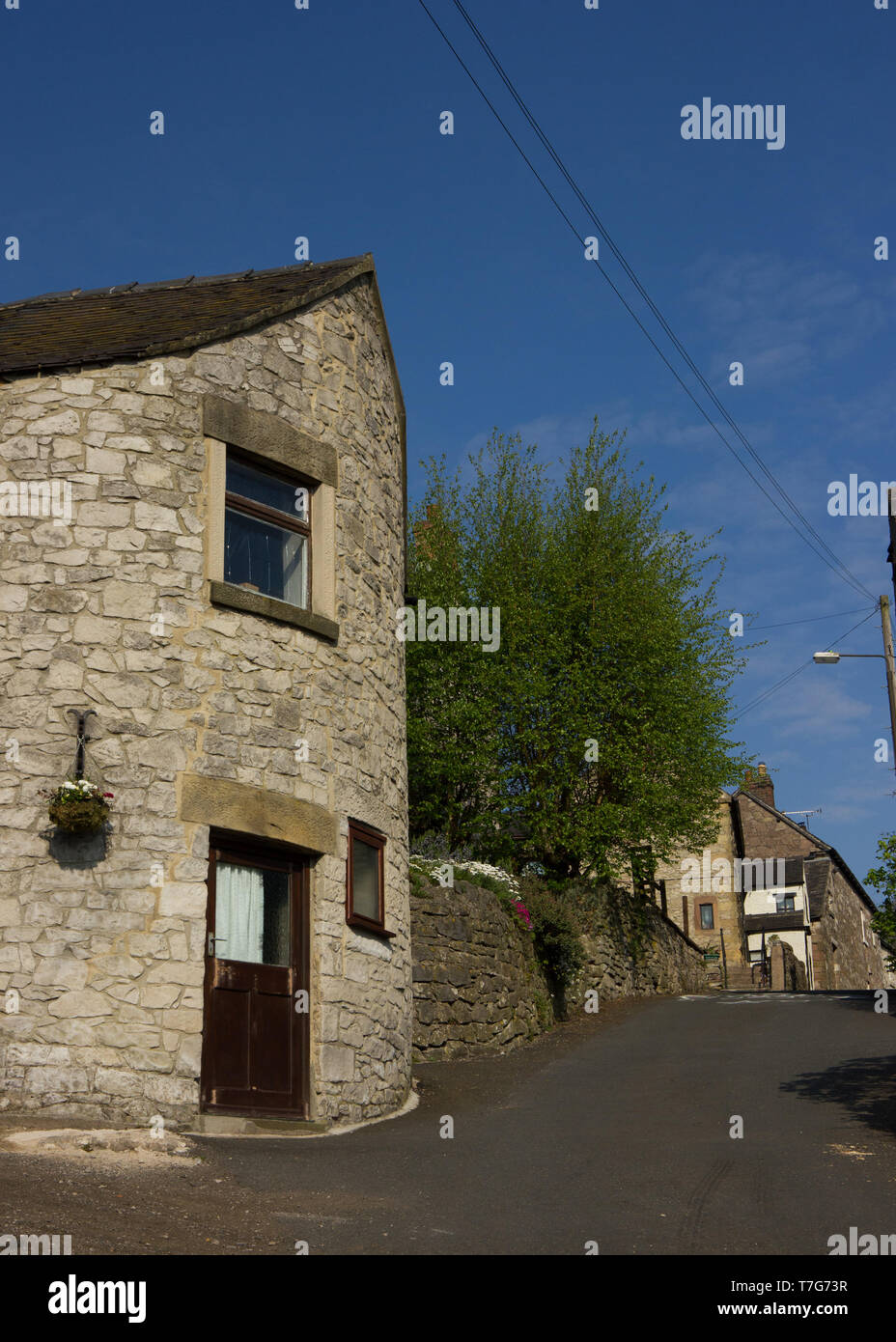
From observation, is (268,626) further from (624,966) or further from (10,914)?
(624,966)

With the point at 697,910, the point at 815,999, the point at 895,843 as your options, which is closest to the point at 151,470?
the point at 895,843

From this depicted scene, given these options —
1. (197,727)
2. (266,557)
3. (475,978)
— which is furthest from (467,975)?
(197,727)

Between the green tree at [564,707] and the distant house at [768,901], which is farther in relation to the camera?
the distant house at [768,901]

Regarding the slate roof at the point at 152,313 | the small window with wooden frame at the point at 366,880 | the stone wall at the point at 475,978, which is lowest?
the stone wall at the point at 475,978

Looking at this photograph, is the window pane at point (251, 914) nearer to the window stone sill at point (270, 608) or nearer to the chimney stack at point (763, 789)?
the window stone sill at point (270, 608)

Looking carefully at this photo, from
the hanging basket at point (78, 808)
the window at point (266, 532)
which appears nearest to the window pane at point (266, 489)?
the window at point (266, 532)

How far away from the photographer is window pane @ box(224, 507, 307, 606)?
12391 mm

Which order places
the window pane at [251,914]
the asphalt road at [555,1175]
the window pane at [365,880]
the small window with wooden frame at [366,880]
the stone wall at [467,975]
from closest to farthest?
the asphalt road at [555,1175] → the window pane at [251,914] → the small window with wooden frame at [366,880] → the window pane at [365,880] → the stone wall at [467,975]

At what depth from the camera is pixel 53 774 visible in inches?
432

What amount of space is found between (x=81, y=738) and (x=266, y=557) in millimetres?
2637

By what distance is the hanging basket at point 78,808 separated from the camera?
10.6 meters

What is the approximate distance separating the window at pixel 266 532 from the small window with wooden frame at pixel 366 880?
2.24m

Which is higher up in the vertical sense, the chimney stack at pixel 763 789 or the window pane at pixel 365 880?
the chimney stack at pixel 763 789

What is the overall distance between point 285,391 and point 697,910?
3416 cm
